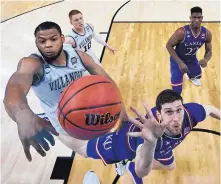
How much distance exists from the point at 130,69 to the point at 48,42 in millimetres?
2170

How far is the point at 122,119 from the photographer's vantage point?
2125 mm

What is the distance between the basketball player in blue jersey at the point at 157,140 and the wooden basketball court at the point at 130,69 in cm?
18

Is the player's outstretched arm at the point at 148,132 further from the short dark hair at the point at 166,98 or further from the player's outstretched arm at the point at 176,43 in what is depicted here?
the player's outstretched arm at the point at 176,43

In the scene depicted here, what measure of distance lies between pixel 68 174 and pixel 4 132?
3.06ft

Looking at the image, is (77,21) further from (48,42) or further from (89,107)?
(89,107)

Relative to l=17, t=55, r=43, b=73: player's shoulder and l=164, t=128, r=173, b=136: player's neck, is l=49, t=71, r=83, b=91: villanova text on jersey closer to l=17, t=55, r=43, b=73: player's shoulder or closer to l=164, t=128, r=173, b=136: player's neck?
l=17, t=55, r=43, b=73: player's shoulder

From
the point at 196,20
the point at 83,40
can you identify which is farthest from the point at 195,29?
the point at 83,40

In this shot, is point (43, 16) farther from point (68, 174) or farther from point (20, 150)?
point (68, 174)

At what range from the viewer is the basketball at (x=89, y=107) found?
199 cm

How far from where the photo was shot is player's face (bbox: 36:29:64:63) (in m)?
2.21

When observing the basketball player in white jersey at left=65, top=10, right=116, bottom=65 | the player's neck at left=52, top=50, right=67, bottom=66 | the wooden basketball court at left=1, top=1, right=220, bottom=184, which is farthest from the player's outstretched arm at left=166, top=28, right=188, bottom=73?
the player's neck at left=52, top=50, right=67, bottom=66

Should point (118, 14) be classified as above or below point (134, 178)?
above

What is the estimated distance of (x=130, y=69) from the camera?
14.1ft

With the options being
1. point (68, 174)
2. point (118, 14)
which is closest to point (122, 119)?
point (68, 174)
